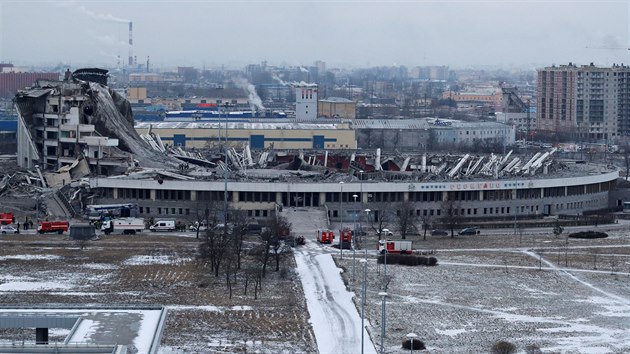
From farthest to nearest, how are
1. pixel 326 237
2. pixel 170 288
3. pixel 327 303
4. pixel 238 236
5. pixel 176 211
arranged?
pixel 176 211 → pixel 326 237 → pixel 238 236 → pixel 170 288 → pixel 327 303

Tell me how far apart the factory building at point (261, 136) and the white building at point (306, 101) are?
581 inches

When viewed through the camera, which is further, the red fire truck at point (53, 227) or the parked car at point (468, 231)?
the parked car at point (468, 231)

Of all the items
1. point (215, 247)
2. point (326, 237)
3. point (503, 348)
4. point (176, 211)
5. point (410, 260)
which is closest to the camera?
point (503, 348)

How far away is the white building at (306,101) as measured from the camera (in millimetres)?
75750

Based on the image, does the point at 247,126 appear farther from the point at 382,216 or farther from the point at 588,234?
the point at 588,234

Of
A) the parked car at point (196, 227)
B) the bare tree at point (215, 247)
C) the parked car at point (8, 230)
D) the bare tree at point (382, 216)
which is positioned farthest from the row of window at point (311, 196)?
the bare tree at point (215, 247)

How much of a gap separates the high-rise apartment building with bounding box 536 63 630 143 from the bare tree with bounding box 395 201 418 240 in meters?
40.4

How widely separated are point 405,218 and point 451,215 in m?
2.03

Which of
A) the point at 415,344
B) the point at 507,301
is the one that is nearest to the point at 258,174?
the point at 507,301

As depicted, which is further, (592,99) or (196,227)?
(592,99)

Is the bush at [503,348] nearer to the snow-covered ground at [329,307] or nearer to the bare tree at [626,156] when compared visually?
the snow-covered ground at [329,307]

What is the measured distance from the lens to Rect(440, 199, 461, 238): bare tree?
34875 millimetres

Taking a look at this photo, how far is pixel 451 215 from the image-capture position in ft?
116

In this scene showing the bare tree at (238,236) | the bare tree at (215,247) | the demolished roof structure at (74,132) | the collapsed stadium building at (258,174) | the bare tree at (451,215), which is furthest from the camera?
the demolished roof structure at (74,132)
